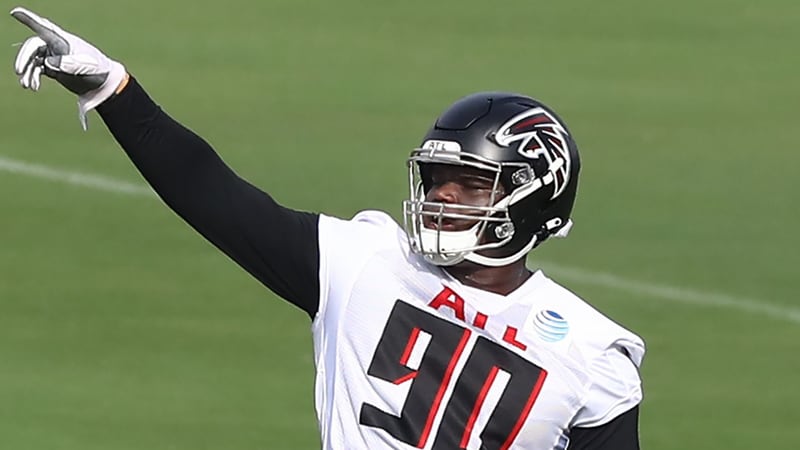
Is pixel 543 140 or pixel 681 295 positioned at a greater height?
pixel 543 140

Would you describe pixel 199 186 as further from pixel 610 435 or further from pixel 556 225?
pixel 610 435

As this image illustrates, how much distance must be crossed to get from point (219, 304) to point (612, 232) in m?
2.83

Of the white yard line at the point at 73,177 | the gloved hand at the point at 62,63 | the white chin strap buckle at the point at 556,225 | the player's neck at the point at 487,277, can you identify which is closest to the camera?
the gloved hand at the point at 62,63

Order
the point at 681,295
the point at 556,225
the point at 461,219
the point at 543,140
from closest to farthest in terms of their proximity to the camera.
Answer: the point at 461,219, the point at 543,140, the point at 556,225, the point at 681,295

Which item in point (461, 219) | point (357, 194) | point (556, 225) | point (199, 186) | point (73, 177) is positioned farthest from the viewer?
point (73, 177)

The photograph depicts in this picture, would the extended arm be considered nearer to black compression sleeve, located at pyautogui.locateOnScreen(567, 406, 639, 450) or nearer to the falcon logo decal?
the falcon logo decal

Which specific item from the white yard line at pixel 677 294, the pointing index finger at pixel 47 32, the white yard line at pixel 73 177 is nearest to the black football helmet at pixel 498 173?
the pointing index finger at pixel 47 32

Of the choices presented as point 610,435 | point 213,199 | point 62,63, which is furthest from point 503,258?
point 62,63

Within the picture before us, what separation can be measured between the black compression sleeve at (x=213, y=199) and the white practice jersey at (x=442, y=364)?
8cm

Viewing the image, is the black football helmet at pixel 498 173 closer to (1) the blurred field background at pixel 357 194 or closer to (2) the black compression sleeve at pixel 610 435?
(2) the black compression sleeve at pixel 610 435

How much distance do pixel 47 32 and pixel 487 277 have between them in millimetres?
1430

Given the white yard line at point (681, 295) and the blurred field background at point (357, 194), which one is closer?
the blurred field background at point (357, 194)

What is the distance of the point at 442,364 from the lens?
5.06 m

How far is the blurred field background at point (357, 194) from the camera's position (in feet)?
30.6
